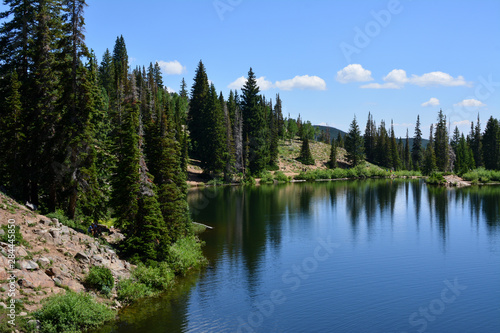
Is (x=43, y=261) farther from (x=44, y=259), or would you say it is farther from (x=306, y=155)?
(x=306, y=155)

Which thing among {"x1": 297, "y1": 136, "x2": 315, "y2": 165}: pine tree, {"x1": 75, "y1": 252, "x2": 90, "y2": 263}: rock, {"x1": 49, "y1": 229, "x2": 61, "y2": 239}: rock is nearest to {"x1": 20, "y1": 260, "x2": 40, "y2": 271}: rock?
{"x1": 75, "y1": 252, "x2": 90, "y2": 263}: rock

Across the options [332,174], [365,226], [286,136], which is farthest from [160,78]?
[365,226]

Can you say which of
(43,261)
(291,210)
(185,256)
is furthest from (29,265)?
(291,210)

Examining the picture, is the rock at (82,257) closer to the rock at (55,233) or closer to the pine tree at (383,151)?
the rock at (55,233)

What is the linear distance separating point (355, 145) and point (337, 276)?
120m

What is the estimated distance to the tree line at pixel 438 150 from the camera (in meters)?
134

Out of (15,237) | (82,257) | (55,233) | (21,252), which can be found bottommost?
(82,257)

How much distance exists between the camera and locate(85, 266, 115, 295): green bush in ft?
80.3

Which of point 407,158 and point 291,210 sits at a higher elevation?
point 407,158

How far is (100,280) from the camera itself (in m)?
24.5

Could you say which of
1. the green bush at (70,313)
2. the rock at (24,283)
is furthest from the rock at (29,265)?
the green bush at (70,313)

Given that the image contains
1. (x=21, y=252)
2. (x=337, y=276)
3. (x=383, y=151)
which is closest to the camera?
(x=21, y=252)

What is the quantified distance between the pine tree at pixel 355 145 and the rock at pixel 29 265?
13385cm

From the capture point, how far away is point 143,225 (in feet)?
102
